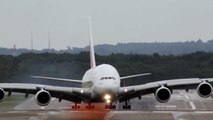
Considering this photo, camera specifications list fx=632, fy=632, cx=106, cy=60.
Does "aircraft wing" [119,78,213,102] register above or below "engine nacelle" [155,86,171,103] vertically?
above

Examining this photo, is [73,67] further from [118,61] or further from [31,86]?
[31,86]

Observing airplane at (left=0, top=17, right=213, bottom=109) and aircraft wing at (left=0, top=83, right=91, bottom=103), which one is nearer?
airplane at (left=0, top=17, right=213, bottom=109)

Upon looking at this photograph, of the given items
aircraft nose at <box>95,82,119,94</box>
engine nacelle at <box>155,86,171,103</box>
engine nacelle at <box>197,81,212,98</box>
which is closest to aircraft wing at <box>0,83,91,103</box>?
aircraft nose at <box>95,82,119,94</box>

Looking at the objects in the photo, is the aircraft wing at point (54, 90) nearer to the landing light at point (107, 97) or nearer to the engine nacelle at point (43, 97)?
the engine nacelle at point (43, 97)

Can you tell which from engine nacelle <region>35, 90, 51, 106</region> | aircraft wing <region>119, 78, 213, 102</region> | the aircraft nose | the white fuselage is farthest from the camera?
aircraft wing <region>119, 78, 213, 102</region>

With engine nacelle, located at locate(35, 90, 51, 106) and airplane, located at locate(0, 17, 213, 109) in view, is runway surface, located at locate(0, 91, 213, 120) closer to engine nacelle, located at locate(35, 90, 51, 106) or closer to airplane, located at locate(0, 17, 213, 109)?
engine nacelle, located at locate(35, 90, 51, 106)

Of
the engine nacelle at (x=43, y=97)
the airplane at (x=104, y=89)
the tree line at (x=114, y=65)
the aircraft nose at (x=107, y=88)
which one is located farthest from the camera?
the tree line at (x=114, y=65)

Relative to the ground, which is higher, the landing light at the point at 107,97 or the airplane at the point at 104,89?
the airplane at the point at 104,89

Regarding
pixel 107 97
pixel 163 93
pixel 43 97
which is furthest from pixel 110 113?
pixel 163 93

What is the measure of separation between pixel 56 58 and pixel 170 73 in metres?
19.2

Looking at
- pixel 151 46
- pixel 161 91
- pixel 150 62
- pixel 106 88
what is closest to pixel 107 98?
pixel 106 88

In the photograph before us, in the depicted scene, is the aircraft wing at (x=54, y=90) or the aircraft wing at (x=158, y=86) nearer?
the aircraft wing at (x=54, y=90)

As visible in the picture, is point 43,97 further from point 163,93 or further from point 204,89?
point 204,89

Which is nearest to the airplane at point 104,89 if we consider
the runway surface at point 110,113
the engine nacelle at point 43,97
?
the engine nacelle at point 43,97
